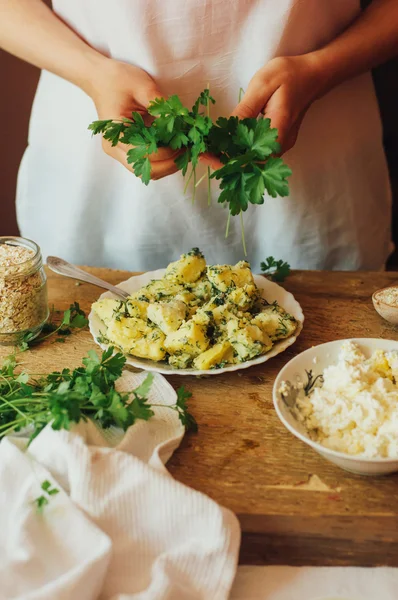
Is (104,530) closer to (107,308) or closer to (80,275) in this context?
(107,308)

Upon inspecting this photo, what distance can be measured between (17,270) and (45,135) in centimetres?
53

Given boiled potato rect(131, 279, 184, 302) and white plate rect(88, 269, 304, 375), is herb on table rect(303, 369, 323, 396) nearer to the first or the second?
white plate rect(88, 269, 304, 375)

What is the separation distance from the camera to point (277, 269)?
1.57 m

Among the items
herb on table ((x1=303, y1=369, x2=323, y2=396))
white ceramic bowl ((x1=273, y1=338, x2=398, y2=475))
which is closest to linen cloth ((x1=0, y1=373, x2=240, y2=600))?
white ceramic bowl ((x1=273, y1=338, x2=398, y2=475))

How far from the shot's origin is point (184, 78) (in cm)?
152

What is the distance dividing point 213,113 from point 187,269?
0.39 m

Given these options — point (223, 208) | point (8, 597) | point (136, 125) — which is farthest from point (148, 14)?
point (8, 597)

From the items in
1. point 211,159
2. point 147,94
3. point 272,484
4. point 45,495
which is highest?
point 147,94

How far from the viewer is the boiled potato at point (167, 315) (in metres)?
1.25

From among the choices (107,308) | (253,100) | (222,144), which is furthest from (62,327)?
(253,100)

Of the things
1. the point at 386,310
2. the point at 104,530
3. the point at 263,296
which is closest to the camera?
the point at 104,530

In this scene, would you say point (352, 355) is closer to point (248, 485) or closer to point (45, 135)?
point (248, 485)

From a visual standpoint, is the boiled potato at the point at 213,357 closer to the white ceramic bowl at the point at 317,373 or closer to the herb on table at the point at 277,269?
the white ceramic bowl at the point at 317,373

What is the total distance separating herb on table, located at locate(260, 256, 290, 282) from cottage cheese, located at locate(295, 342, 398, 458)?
0.43m
